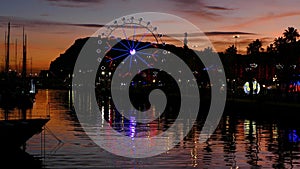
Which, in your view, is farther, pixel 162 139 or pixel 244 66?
pixel 244 66

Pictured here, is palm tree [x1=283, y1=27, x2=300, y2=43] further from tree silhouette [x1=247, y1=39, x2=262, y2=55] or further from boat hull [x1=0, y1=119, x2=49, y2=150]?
boat hull [x1=0, y1=119, x2=49, y2=150]

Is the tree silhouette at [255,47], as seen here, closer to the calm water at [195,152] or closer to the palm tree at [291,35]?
the palm tree at [291,35]

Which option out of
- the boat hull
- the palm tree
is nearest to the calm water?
the boat hull

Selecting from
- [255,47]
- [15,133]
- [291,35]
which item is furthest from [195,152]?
[255,47]

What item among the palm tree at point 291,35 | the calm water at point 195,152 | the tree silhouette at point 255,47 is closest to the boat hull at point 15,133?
the calm water at point 195,152

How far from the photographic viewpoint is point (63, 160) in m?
29.4

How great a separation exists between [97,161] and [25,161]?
10.7 feet

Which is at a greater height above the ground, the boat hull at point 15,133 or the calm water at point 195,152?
the boat hull at point 15,133

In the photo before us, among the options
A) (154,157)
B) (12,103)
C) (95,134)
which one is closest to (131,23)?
(12,103)

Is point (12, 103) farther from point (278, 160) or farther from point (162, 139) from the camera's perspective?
point (278, 160)

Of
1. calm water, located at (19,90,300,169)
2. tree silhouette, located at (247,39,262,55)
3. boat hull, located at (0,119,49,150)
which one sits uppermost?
tree silhouette, located at (247,39,262,55)

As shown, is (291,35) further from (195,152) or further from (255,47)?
(195,152)

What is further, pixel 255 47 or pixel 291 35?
pixel 255 47

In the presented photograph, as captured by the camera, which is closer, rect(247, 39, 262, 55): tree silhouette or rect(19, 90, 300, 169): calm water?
rect(19, 90, 300, 169): calm water
